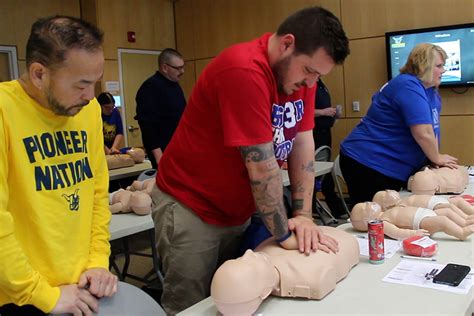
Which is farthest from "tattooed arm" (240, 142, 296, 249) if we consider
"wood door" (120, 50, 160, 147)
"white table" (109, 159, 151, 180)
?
"wood door" (120, 50, 160, 147)

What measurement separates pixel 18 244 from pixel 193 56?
21.1 feet

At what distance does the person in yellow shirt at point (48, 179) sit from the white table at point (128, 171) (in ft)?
8.43

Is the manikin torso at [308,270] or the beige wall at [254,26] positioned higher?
the beige wall at [254,26]

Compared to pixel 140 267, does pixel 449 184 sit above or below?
above

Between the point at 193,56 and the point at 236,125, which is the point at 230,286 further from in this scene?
the point at 193,56

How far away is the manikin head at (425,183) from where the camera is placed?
2363 millimetres

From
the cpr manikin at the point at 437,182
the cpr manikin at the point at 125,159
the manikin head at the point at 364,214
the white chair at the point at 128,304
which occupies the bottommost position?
the white chair at the point at 128,304

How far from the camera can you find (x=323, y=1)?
5980 millimetres

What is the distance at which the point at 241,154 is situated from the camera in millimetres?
1424

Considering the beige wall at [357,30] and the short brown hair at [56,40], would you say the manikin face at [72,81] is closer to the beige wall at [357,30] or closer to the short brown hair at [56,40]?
the short brown hair at [56,40]

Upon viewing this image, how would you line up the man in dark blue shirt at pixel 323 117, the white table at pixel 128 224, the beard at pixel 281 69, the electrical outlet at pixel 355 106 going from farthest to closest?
the electrical outlet at pixel 355 106 < the man in dark blue shirt at pixel 323 117 < the white table at pixel 128 224 < the beard at pixel 281 69

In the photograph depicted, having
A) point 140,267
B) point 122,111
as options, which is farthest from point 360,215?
point 122,111

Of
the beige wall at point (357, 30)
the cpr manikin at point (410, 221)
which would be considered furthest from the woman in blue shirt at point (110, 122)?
the cpr manikin at point (410, 221)

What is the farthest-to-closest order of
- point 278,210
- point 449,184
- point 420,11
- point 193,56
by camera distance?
1. point 193,56
2. point 420,11
3. point 449,184
4. point 278,210
